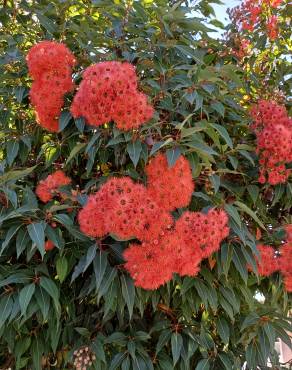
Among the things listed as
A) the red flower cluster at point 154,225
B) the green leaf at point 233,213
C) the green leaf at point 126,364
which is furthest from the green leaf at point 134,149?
the green leaf at point 126,364

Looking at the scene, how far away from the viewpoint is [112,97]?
5.18ft

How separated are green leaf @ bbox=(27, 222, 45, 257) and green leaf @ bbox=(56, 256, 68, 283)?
17 centimetres

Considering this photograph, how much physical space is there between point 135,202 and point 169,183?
20cm

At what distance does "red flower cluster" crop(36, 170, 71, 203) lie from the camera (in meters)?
1.78

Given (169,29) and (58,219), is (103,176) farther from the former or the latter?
(169,29)

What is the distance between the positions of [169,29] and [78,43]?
0.38m

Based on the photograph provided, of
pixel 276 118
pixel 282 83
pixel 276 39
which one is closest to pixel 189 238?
pixel 276 118

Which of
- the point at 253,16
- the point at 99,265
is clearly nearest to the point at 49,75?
the point at 99,265

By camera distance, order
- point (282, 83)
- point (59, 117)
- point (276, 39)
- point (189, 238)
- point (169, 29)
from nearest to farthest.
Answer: point (189, 238) < point (59, 117) < point (169, 29) < point (282, 83) < point (276, 39)

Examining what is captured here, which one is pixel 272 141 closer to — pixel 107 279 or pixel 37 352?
pixel 107 279

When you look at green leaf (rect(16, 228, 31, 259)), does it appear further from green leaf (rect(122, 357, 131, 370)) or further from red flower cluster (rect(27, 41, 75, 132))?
green leaf (rect(122, 357, 131, 370))

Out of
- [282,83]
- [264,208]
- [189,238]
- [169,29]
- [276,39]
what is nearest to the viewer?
[189,238]

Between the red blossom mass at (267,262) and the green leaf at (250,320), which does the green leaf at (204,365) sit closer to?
the green leaf at (250,320)

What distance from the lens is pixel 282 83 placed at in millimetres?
2561
